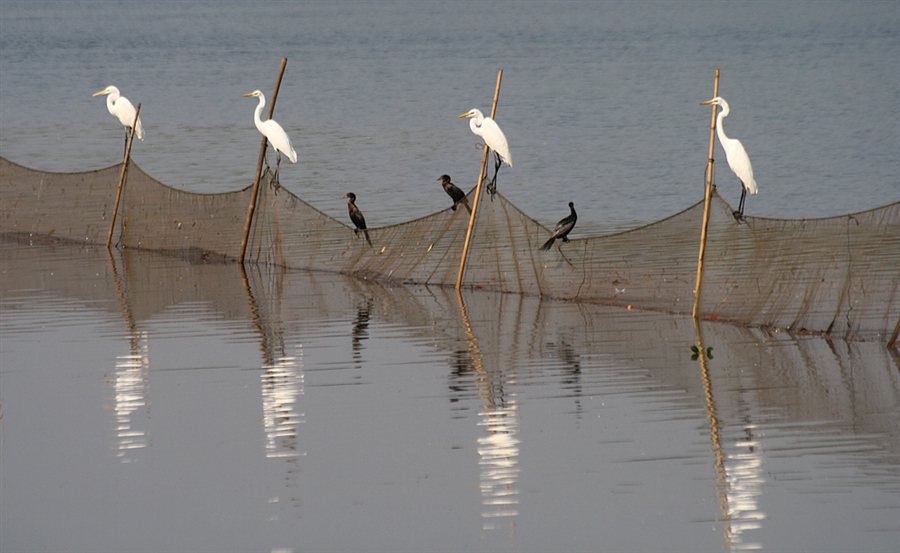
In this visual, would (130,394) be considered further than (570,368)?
No

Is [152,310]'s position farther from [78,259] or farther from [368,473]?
[368,473]

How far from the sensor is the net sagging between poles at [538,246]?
11.1m

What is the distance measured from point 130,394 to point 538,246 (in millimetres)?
4897

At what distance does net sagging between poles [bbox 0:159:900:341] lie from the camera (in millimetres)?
11117

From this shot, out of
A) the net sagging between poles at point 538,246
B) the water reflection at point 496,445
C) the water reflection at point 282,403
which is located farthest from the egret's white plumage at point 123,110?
the water reflection at point 496,445

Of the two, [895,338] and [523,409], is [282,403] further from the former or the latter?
[895,338]

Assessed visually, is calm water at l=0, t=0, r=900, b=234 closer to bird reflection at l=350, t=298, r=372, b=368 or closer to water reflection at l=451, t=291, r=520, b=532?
bird reflection at l=350, t=298, r=372, b=368

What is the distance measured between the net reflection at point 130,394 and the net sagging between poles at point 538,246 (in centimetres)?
354

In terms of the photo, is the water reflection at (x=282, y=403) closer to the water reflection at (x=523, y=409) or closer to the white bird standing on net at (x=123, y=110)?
the water reflection at (x=523, y=409)

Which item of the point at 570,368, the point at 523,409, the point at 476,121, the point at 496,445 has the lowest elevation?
the point at 496,445

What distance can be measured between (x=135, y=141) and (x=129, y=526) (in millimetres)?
27841

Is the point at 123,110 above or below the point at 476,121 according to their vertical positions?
above

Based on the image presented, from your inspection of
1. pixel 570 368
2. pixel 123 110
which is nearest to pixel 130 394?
pixel 570 368

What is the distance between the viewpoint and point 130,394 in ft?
33.2
